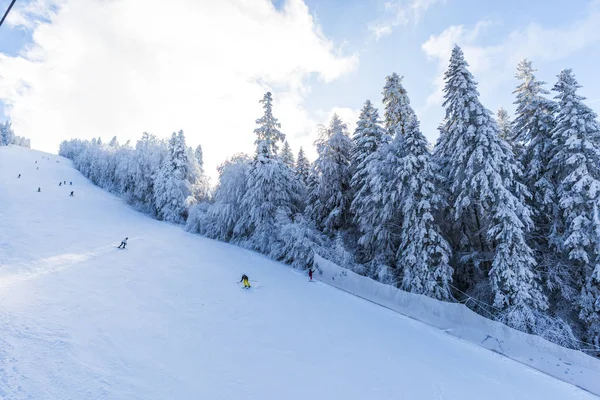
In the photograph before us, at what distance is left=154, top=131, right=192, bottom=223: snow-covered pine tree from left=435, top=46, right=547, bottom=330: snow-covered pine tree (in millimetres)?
31414

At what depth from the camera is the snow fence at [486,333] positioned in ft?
32.1

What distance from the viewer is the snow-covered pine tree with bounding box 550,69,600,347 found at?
44.2 feet

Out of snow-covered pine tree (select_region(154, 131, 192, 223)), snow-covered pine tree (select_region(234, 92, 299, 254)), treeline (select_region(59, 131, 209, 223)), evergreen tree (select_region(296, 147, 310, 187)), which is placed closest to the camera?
snow-covered pine tree (select_region(234, 92, 299, 254))

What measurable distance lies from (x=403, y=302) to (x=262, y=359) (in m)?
9.19

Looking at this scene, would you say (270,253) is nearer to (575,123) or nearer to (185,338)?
(185,338)

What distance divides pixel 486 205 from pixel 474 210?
A: 240 cm

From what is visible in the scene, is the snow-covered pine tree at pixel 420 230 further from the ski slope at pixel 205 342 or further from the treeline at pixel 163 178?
the treeline at pixel 163 178

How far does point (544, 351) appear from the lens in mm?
10461

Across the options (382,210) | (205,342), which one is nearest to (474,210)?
(382,210)

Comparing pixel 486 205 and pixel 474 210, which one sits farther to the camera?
pixel 474 210

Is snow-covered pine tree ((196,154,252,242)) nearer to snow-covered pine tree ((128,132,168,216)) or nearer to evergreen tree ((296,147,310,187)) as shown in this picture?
evergreen tree ((296,147,310,187))

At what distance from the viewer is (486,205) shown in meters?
15.5

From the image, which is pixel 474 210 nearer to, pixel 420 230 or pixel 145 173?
pixel 420 230

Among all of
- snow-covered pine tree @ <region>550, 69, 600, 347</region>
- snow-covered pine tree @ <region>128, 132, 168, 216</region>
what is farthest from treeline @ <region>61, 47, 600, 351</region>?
snow-covered pine tree @ <region>128, 132, 168, 216</region>
